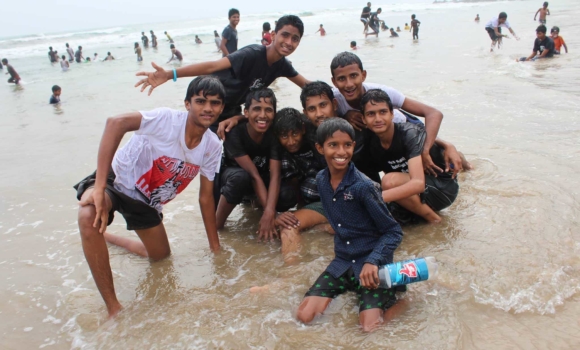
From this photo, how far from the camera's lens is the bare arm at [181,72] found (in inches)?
138

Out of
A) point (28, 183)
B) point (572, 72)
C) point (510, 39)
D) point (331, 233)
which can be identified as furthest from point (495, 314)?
point (510, 39)

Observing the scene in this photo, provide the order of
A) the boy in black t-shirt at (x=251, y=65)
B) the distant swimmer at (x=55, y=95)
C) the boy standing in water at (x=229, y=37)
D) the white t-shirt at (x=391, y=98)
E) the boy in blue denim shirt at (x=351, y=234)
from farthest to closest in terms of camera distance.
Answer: the distant swimmer at (x=55, y=95), the boy standing in water at (x=229, y=37), the boy in black t-shirt at (x=251, y=65), the white t-shirt at (x=391, y=98), the boy in blue denim shirt at (x=351, y=234)

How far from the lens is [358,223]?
290cm

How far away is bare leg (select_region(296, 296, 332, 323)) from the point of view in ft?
8.80

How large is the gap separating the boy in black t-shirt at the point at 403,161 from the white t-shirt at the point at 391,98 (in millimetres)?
309

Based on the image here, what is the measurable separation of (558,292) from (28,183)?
5.94 m

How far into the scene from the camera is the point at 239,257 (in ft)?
12.1

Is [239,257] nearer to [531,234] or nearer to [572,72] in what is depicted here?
[531,234]

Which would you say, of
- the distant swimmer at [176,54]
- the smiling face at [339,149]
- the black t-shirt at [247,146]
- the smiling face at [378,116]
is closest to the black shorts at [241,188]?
the black t-shirt at [247,146]

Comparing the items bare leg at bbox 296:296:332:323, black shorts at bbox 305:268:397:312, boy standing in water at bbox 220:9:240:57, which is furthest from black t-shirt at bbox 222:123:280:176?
boy standing in water at bbox 220:9:240:57

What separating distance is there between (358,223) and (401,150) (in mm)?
979

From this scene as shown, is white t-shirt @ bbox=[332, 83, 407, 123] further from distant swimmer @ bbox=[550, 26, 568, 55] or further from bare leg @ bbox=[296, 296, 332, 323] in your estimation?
distant swimmer @ bbox=[550, 26, 568, 55]

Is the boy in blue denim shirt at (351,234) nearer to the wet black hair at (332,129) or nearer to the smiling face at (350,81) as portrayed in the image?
the wet black hair at (332,129)

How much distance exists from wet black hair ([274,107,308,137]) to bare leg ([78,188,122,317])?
1667 mm
